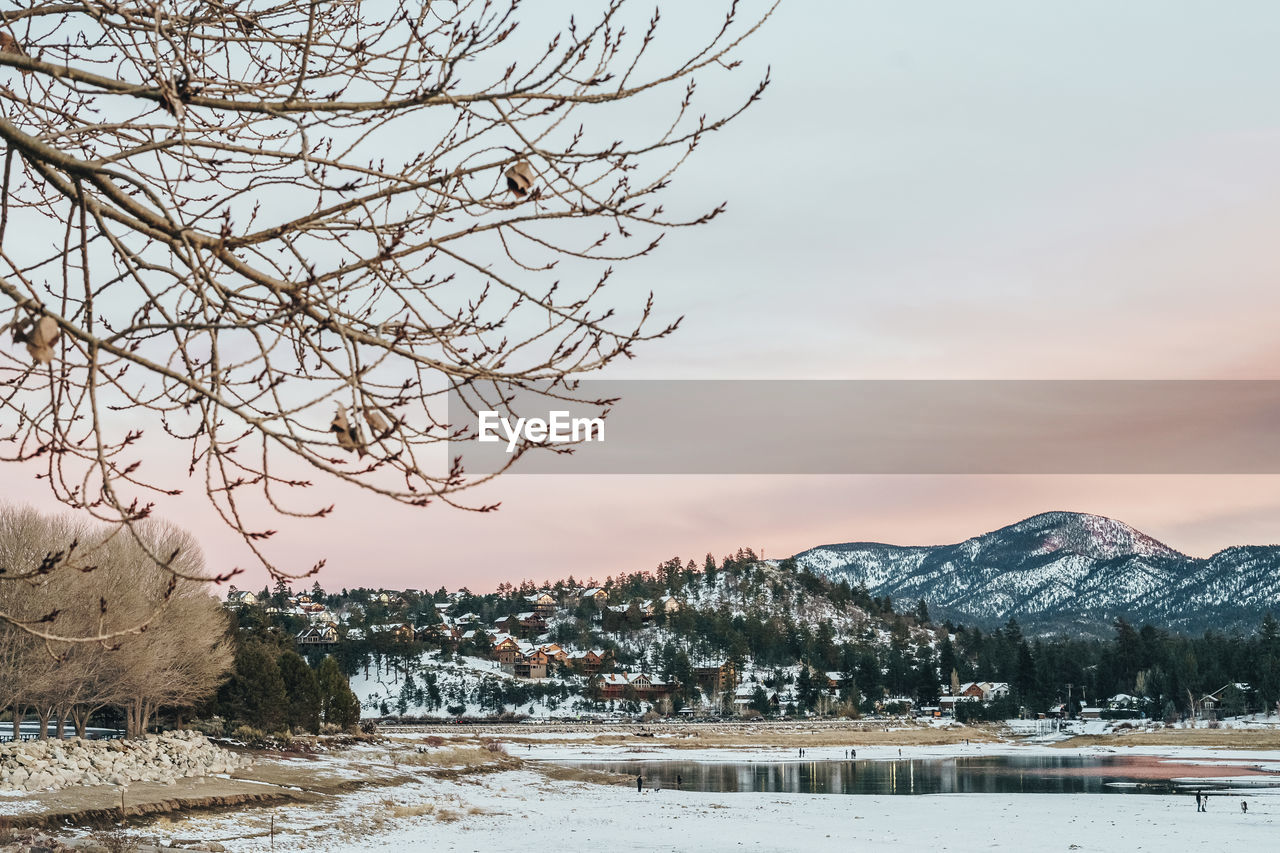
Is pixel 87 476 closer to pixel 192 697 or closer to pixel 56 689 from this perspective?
pixel 56 689

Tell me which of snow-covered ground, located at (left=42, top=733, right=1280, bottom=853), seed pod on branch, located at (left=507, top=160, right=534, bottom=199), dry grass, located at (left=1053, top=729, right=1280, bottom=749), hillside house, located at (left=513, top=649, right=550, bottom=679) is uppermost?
seed pod on branch, located at (left=507, top=160, right=534, bottom=199)

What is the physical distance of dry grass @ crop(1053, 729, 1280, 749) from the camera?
3259 inches

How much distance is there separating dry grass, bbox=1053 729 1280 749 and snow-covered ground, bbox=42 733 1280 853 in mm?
42701

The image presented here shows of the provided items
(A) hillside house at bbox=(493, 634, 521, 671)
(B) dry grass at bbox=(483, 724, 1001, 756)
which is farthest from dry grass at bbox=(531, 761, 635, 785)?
(A) hillside house at bbox=(493, 634, 521, 671)

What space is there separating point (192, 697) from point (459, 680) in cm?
10065

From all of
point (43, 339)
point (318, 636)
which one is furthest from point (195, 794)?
point (318, 636)

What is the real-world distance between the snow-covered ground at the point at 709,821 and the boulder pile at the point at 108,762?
3.40m

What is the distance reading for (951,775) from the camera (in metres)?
54.8

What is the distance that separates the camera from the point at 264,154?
424 cm

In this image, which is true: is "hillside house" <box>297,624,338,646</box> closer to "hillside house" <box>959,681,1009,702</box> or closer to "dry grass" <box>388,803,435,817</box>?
"hillside house" <box>959,681,1009,702</box>

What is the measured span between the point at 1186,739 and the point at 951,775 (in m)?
45.8

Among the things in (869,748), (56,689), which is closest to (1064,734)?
(869,748)

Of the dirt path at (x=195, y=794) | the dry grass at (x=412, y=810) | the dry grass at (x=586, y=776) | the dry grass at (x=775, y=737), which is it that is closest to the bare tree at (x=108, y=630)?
the dirt path at (x=195, y=794)

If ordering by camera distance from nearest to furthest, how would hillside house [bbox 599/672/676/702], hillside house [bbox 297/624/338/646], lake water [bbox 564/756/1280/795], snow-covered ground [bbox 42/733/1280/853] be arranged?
snow-covered ground [bbox 42/733/1280/853] → lake water [bbox 564/756/1280/795] → hillside house [bbox 297/624/338/646] → hillside house [bbox 599/672/676/702]
